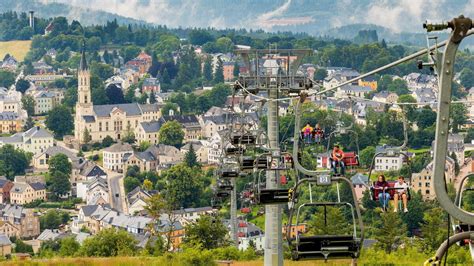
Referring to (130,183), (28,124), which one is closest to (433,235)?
(130,183)

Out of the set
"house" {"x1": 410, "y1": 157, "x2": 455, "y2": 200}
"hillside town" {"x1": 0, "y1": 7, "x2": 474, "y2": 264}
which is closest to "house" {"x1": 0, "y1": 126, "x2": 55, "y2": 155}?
"hillside town" {"x1": 0, "y1": 7, "x2": 474, "y2": 264}

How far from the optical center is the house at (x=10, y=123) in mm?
64062

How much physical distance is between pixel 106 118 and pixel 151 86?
1528 cm

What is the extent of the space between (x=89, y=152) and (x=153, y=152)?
6355 millimetres

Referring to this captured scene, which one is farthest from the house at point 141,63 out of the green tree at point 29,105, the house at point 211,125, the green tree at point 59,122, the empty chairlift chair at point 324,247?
the empty chairlift chair at point 324,247

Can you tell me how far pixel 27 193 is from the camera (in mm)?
45250

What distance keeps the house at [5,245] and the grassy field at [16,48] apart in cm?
6400

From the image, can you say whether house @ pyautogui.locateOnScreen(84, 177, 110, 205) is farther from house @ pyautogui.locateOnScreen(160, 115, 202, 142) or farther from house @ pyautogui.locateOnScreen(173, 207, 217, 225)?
house @ pyautogui.locateOnScreen(160, 115, 202, 142)

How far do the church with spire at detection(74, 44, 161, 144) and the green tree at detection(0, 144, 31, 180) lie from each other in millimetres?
5839

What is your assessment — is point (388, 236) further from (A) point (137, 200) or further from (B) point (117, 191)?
(B) point (117, 191)

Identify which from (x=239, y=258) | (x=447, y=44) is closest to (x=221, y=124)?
(x=239, y=258)

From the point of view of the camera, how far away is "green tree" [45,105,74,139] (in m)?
61.7

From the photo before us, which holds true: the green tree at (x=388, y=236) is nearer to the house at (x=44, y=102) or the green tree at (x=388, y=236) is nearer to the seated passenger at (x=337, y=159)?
the seated passenger at (x=337, y=159)

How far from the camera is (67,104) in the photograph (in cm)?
6881
